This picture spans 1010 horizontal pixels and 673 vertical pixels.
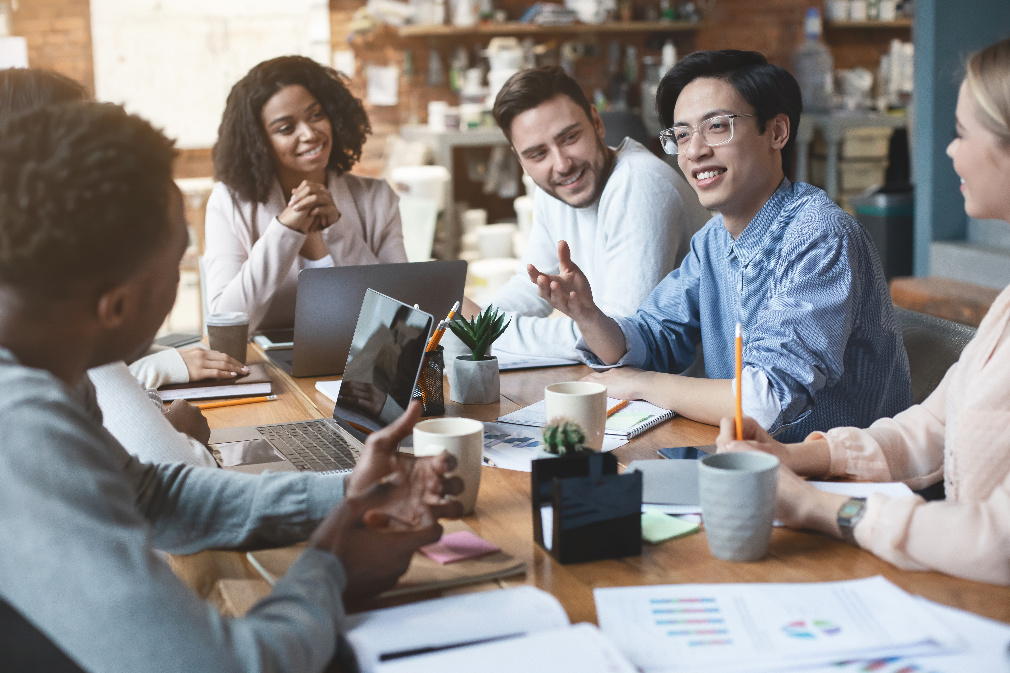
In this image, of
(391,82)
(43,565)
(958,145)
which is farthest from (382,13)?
(43,565)

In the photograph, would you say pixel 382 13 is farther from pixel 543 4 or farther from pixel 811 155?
pixel 811 155

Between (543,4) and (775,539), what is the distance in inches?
208

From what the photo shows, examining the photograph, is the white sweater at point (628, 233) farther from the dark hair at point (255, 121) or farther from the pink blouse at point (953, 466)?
the pink blouse at point (953, 466)

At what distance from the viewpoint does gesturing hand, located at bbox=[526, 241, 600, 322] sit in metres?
1.79

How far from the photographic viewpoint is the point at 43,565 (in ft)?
2.25

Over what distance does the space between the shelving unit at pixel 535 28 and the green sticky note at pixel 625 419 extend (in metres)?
4.50

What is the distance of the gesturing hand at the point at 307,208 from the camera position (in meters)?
2.43

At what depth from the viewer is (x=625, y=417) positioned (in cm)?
156

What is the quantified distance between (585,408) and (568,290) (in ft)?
1.80

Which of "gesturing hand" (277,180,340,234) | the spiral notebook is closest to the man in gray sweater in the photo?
the spiral notebook

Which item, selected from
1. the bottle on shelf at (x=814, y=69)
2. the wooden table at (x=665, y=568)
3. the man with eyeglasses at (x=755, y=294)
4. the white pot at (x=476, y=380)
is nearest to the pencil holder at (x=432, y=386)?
the white pot at (x=476, y=380)

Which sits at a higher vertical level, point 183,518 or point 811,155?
point 811,155

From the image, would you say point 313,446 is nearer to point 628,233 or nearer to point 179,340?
point 179,340

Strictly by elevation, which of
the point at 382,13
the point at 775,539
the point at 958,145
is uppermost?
the point at 382,13
